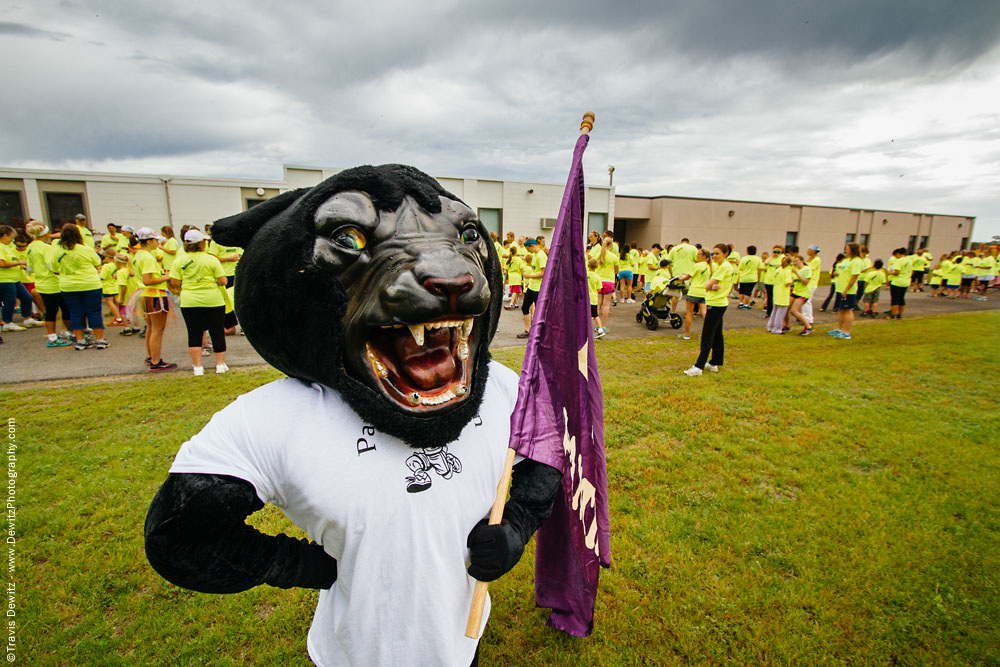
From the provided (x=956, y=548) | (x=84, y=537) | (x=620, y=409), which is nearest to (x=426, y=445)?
(x=84, y=537)

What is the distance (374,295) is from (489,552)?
75 centimetres

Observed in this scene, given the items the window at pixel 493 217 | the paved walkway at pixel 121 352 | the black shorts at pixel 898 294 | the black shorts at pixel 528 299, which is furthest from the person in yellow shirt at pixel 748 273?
the window at pixel 493 217

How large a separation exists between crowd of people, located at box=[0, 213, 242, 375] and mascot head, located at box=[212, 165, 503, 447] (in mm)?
5356

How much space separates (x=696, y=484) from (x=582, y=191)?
10.2 ft

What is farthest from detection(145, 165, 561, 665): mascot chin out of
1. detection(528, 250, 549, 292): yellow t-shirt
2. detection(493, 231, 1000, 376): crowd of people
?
detection(528, 250, 549, 292): yellow t-shirt

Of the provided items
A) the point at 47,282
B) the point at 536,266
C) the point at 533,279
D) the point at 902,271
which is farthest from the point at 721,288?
the point at 47,282

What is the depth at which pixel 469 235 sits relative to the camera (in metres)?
1.44

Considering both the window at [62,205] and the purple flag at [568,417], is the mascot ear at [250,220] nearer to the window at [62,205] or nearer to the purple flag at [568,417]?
the purple flag at [568,417]

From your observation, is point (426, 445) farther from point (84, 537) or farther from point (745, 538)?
point (84, 537)

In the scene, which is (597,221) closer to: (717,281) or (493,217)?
(493,217)

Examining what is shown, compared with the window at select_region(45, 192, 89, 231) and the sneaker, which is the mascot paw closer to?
the sneaker

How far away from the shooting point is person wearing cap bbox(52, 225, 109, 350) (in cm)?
723

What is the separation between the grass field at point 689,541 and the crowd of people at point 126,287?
94 cm

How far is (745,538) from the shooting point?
3322 mm
